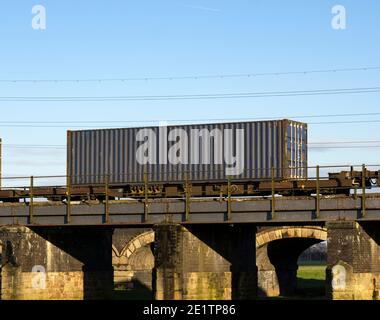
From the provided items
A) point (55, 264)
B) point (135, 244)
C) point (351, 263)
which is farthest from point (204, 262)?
point (135, 244)

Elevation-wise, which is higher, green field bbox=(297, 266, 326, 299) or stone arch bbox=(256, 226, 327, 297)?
stone arch bbox=(256, 226, 327, 297)

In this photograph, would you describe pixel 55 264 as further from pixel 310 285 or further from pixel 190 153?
pixel 310 285

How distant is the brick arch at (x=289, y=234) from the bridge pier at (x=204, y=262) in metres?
11.3

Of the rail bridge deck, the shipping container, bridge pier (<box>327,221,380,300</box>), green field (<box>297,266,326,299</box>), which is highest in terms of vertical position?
the shipping container

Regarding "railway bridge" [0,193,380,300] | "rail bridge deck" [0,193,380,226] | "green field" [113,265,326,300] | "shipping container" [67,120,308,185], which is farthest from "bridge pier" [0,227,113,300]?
"shipping container" [67,120,308,185]

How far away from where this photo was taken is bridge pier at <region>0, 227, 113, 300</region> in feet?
129

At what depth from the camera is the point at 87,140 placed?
45562 mm

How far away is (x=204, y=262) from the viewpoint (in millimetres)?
36656

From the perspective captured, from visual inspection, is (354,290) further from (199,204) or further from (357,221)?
(199,204)

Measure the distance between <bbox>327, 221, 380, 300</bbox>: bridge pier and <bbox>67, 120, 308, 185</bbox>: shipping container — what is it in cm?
709

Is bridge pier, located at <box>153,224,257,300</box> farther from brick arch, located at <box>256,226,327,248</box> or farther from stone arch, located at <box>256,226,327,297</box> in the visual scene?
stone arch, located at <box>256,226,327,297</box>

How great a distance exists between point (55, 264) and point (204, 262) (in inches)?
315

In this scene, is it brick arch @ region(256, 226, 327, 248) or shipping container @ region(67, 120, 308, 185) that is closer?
shipping container @ region(67, 120, 308, 185)

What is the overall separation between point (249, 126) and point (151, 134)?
5479mm
